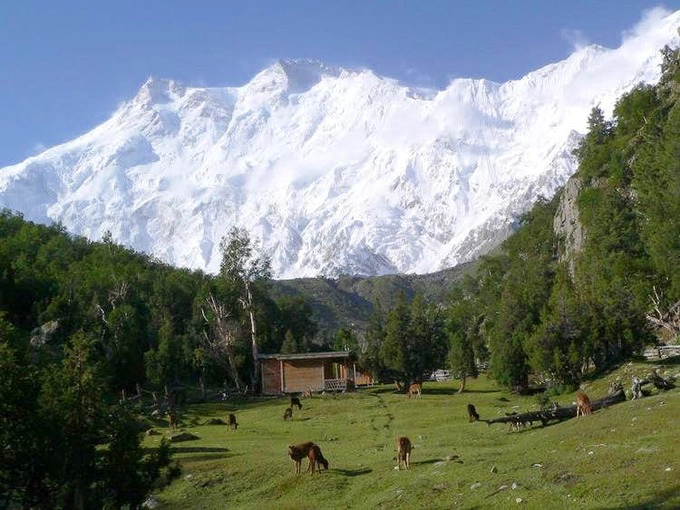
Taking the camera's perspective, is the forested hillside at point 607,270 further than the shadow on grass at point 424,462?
Yes

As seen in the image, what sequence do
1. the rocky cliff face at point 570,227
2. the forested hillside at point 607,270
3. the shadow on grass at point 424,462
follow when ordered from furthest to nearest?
1. the rocky cliff face at point 570,227
2. the forested hillside at point 607,270
3. the shadow on grass at point 424,462

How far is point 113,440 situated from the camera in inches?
760

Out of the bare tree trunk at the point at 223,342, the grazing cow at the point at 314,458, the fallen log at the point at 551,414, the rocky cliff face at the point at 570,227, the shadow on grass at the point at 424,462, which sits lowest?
the shadow on grass at the point at 424,462

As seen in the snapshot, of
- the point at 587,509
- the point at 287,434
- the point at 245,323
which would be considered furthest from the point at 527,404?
the point at 245,323

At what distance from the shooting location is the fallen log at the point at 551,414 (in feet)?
94.4

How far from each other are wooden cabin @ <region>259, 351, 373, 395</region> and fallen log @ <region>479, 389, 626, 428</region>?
Answer: 40.7 metres

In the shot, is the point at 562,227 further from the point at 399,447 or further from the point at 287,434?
the point at 399,447

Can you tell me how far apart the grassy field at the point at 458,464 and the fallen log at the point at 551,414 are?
509 mm

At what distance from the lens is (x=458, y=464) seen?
73.9ft

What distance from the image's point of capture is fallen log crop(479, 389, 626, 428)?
28.8 meters

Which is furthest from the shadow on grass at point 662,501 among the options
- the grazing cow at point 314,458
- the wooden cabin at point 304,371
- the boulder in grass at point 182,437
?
the wooden cabin at point 304,371

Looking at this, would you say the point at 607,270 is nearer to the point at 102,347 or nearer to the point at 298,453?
the point at 102,347

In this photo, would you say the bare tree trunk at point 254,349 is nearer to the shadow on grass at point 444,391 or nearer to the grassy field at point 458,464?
the shadow on grass at point 444,391

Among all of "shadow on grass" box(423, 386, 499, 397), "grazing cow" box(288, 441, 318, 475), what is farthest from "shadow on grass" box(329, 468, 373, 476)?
"shadow on grass" box(423, 386, 499, 397)
